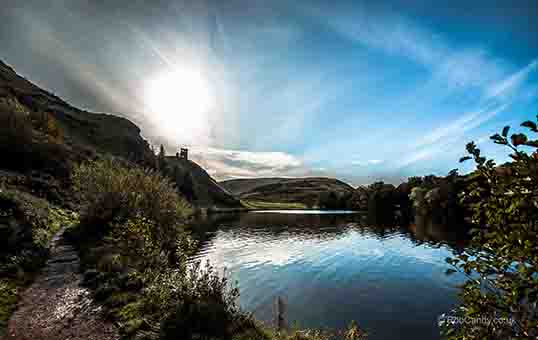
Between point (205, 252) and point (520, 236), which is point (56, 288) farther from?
point (205, 252)

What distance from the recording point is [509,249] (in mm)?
2201

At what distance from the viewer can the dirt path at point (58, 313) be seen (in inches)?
278

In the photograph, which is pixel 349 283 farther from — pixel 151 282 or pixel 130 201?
pixel 130 201

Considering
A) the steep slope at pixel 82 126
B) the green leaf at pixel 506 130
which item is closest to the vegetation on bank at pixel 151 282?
the green leaf at pixel 506 130

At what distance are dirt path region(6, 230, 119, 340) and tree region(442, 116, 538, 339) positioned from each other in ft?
28.9

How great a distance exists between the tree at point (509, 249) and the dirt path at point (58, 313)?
8814mm

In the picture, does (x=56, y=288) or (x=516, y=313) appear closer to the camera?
(x=516, y=313)

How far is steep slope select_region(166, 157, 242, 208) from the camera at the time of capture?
430 ft

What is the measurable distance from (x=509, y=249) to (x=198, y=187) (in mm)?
155435

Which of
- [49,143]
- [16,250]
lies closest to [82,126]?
[49,143]

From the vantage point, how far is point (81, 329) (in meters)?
7.32

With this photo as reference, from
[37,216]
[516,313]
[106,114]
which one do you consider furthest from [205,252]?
[106,114]

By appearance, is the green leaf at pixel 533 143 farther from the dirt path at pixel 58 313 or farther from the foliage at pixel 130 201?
the foliage at pixel 130 201

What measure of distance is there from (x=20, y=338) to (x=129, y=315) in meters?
2.60
